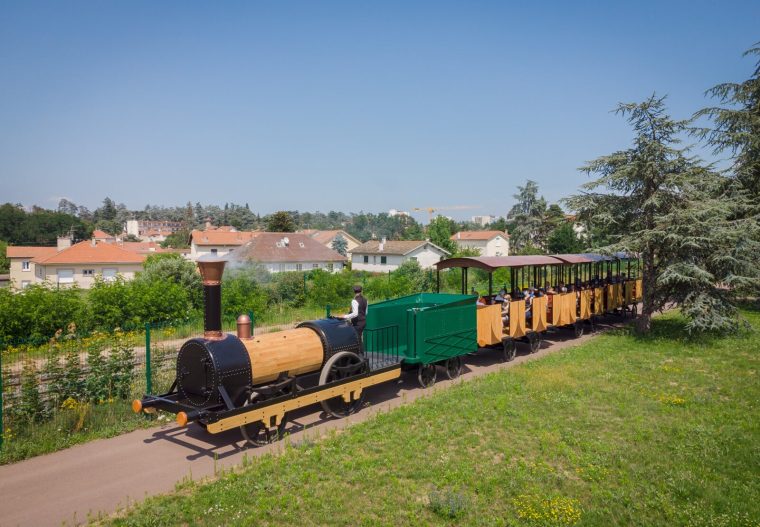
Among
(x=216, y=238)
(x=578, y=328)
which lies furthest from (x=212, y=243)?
(x=578, y=328)

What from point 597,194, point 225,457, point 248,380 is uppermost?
point 597,194

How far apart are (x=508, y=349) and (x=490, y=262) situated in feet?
8.53

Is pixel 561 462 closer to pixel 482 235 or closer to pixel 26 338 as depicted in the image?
pixel 26 338

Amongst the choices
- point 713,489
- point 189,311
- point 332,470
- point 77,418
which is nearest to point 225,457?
point 332,470

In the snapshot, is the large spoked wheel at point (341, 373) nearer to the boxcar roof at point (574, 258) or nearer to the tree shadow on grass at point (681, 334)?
the boxcar roof at point (574, 258)

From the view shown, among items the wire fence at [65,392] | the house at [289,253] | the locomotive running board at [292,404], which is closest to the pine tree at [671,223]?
the locomotive running board at [292,404]

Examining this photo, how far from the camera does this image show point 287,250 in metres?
48.7

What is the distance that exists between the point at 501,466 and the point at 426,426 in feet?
5.69

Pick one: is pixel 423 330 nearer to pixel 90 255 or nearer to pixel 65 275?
pixel 65 275

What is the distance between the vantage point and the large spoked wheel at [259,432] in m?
8.10

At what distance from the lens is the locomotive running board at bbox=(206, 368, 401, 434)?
7.44m

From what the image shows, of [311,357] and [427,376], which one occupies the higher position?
[311,357]

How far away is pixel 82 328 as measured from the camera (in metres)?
16.5

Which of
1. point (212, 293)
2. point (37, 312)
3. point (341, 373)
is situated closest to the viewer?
point (212, 293)
